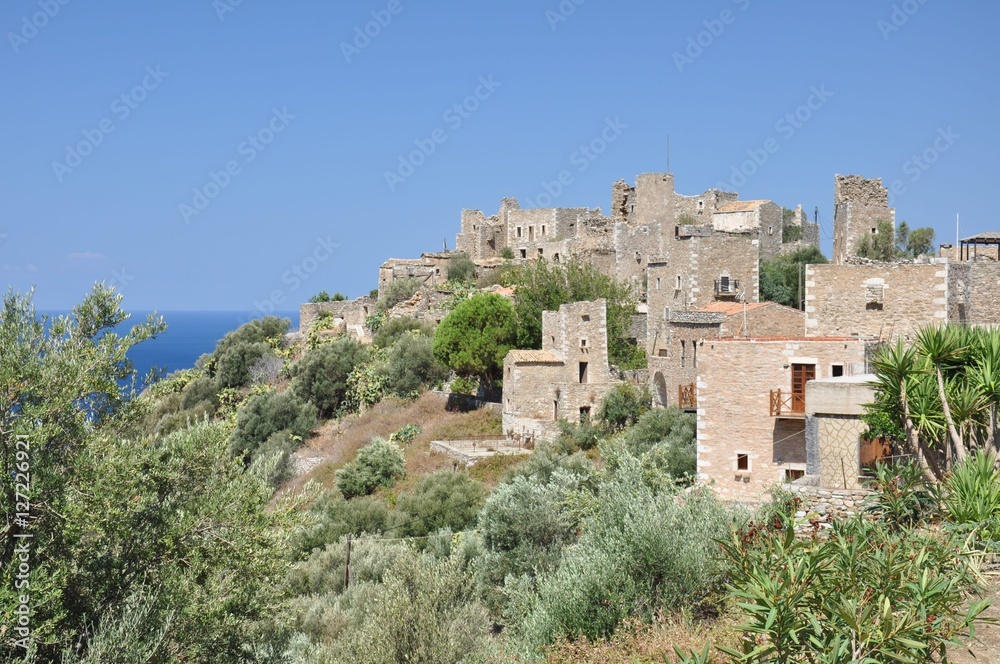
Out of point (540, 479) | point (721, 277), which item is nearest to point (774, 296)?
point (721, 277)

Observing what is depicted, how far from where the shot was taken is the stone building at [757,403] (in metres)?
18.1

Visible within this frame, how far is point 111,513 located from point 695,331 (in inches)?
781

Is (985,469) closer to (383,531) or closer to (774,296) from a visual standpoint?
(383,531)

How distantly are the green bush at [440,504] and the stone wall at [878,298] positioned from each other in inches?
387

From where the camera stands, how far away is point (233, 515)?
10523 millimetres

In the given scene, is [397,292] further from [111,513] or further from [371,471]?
[111,513]

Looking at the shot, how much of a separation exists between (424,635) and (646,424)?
1361 centimetres

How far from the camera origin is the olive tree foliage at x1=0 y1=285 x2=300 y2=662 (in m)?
8.78

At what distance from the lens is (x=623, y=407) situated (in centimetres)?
2866

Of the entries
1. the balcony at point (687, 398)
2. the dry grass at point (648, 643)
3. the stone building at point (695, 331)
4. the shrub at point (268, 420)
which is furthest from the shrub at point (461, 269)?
the dry grass at point (648, 643)

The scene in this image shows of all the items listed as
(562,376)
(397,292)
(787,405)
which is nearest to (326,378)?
(397,292)

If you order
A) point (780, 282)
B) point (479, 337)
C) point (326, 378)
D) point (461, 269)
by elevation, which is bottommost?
point (326, 378)

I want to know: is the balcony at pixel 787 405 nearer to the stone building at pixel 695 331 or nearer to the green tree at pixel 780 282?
the stone building at pixel 695 331

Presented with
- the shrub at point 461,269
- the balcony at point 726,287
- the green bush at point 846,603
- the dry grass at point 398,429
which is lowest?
the dry grass at point 398,429
